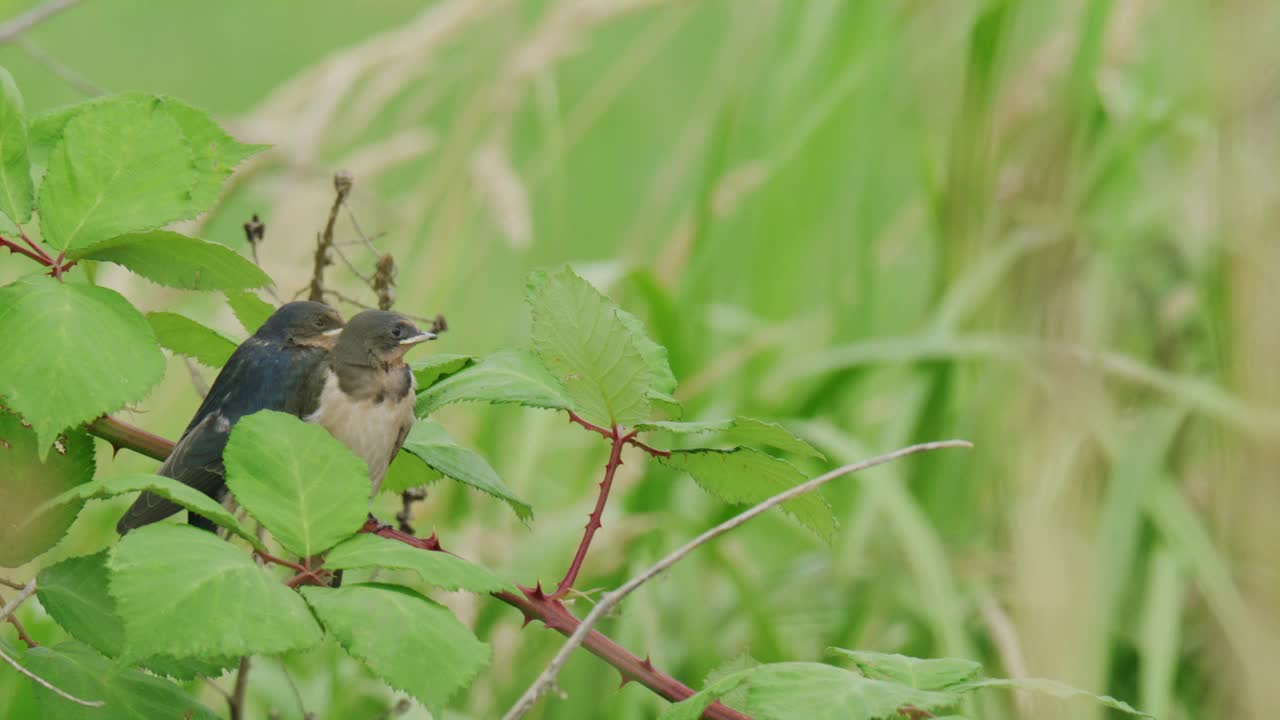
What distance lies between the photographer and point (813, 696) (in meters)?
0.58

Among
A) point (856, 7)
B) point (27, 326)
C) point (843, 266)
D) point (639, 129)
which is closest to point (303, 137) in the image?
point (856, 7)

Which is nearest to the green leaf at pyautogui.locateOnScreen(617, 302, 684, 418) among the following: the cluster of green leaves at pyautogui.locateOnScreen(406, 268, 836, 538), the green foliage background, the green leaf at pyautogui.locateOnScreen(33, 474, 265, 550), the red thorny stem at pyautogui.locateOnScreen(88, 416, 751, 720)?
the cluster of green leaves at pyautogui.locateOnScreen(406, 268, 836, 538)

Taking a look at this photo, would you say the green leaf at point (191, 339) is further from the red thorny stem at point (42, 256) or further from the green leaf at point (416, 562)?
the green leaf at point (416, 562)

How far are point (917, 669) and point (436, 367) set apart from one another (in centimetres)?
32

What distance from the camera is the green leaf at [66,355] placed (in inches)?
24.1

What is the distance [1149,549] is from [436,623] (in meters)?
1.80

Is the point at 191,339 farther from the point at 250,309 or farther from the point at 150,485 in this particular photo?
the point at 150,485

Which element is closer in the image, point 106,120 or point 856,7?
point 106,120

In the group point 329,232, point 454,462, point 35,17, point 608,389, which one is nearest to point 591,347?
point 608,389

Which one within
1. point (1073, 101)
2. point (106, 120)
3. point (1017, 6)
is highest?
point (1017, 6)

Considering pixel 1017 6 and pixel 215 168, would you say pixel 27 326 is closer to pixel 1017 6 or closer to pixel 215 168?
pixel 215 168

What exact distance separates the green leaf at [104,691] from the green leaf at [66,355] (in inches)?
4.2

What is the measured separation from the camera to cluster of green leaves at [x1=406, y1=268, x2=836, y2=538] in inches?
→ 26.2

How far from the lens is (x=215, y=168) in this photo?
68 centimetres
